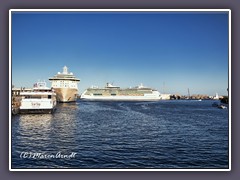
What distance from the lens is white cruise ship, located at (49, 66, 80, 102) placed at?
4.73 m

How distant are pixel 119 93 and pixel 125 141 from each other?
2.79ft

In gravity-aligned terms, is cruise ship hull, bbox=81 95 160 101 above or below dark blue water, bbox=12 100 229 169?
above

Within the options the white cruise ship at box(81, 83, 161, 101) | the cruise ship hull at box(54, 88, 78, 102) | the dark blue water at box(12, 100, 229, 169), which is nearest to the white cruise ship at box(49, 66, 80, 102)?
the cruise ship hull at box(54, 88, 78, 102)

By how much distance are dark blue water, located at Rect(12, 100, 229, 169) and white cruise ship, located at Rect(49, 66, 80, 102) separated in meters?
0.34

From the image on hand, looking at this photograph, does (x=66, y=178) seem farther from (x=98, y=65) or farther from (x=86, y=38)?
(x=86, y=38)

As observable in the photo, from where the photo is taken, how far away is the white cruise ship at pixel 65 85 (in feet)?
15.5

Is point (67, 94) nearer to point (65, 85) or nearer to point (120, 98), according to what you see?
point (65, 85)

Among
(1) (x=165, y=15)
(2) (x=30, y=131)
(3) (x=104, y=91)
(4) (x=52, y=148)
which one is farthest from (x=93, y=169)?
(1) (x=165, y=15)

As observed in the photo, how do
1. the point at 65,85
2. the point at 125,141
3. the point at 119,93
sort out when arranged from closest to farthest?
1. the point at 125,141
2. the point at 65,85
3. the point at 119,93

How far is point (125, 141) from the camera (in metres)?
4.93

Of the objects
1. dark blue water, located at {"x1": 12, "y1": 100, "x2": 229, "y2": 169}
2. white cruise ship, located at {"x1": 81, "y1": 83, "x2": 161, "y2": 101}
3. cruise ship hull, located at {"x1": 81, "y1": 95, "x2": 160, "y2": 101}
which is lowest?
dark blue water, located at {"x1": 12, "y1": 100, "x2": 229, "y2": 169}

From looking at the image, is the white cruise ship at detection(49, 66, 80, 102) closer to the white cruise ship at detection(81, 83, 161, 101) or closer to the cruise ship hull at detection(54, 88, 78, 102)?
the cruise ship hull at detection(54, 88, 78, 102)

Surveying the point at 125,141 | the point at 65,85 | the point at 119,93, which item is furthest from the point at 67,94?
the point at 125,141

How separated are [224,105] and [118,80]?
1.66m
